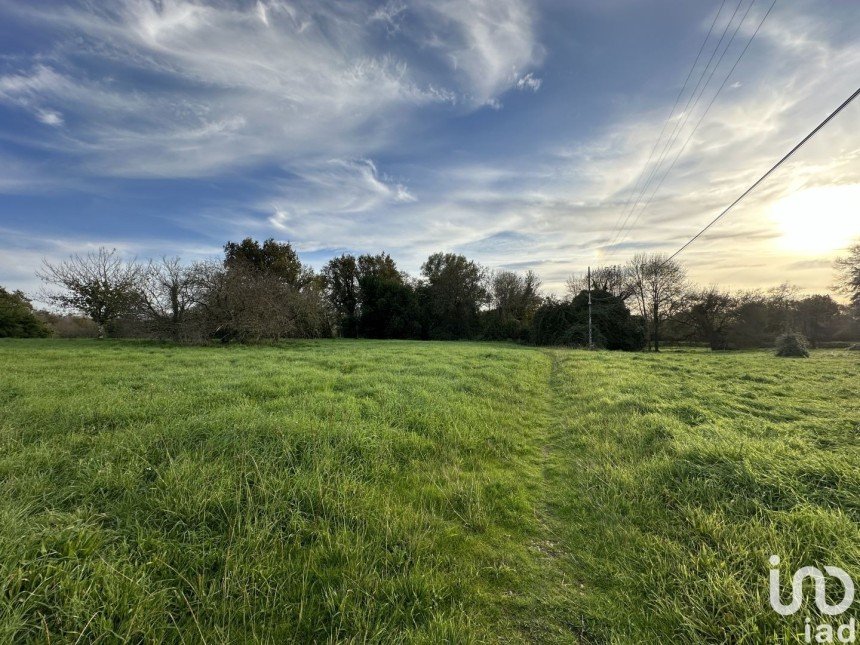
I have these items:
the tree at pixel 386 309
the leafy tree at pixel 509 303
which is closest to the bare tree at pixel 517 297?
the leafy tree at pixel 509 303

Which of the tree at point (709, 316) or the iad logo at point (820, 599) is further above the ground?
the tree at point (709, 316)

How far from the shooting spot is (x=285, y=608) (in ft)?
7.16

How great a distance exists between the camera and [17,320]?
2559 centimetres

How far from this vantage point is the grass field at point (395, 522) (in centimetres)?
205

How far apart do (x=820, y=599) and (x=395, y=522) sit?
2.93 meters

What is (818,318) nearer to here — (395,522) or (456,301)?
(456,301)

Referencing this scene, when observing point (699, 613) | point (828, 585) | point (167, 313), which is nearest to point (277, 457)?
point (699, 613)

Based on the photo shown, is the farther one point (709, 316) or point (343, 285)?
point (343, 285)

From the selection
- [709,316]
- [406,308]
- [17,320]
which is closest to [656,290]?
[709,316]

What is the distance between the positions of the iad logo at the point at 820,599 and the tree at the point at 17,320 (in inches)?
1568

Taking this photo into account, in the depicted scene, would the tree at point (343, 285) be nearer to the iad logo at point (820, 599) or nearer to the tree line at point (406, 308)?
the tree line at point (406, 308)

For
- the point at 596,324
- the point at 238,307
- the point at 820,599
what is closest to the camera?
the point at 820,599

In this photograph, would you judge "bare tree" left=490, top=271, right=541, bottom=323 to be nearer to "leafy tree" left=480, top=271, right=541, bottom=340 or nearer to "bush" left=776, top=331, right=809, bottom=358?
"leafy tree" left=480, top=271, right=541, bottom=340

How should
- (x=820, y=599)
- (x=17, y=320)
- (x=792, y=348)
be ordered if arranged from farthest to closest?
(x=17, y=320), (x=792, y=348), (x=820, y=599)
